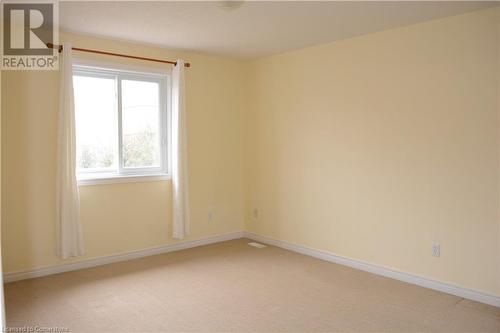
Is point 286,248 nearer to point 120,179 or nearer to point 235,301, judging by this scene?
point 235,301

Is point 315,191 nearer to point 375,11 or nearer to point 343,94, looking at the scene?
point 343,94

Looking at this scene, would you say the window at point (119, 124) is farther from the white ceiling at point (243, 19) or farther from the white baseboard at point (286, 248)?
the white baseboard at point (286, 248)

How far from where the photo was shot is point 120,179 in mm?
4453

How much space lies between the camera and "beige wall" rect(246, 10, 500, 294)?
334 centimetres

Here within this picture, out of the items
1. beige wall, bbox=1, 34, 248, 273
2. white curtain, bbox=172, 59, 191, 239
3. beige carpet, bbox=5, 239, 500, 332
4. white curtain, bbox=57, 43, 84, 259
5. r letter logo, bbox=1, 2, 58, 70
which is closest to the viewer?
beige carpet, bbox=5, 239, 500, 332

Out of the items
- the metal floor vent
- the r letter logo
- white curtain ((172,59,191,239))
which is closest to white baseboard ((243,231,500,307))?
the metal floor vent

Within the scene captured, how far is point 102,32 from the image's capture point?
401 cm

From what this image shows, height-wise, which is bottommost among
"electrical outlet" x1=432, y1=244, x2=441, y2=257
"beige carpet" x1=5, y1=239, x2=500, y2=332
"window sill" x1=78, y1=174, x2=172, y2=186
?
"beige carpet" x1=5, y1=239, x2=500, y2=332

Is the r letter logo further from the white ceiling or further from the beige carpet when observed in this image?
the beige carpet

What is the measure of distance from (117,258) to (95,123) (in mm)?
1477

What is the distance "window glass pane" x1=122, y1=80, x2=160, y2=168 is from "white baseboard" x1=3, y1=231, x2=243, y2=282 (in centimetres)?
99

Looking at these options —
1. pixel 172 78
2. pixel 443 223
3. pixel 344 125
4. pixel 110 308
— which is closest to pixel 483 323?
pixel 443 223

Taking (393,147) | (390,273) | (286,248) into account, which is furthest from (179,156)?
(390,273)

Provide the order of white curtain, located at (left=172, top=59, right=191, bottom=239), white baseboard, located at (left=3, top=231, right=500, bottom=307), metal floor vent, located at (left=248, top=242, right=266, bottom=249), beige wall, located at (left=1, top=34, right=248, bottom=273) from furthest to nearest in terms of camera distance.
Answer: metal floor vent, located at (left=248, top=242, right=266, bottom=249), white curtain, located at (left=172, top=59, right=191, bottom=239), beige wall, located at (left=1, top=34, right=248, bottom=273), white baseboard, located at (left=3, top=231, right=500, bottom=307)
